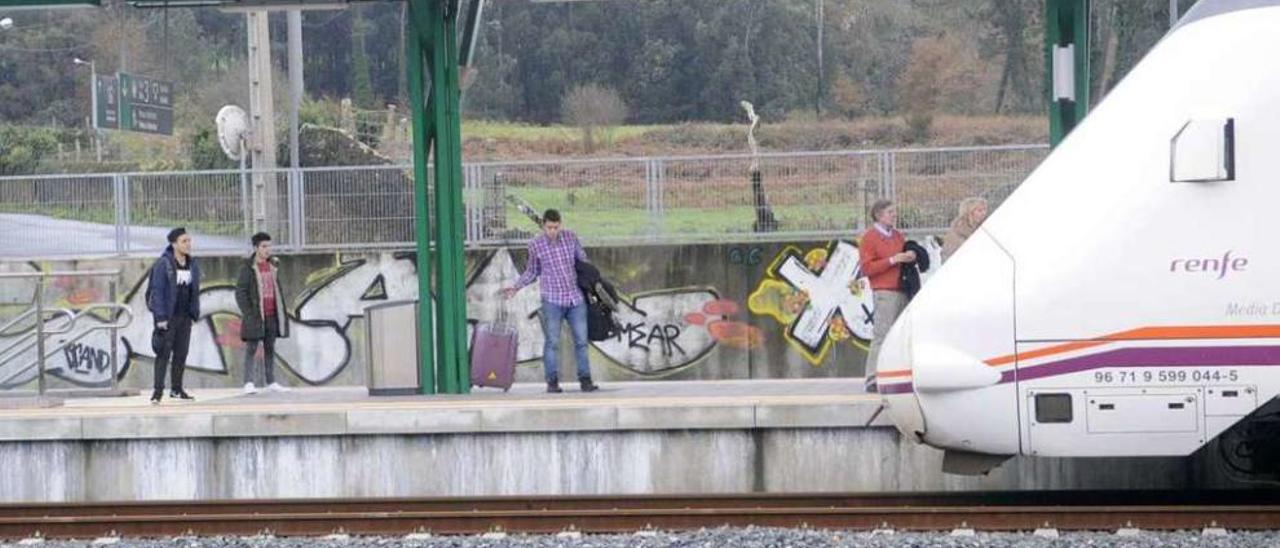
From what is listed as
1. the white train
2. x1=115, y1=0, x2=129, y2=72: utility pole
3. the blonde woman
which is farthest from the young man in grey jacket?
x1=115, y1=0, x2=129, y2=72: utility pole

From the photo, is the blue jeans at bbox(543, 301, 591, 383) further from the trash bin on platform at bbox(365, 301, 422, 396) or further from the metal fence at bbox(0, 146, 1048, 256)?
the metal fence at bbox(0, 146, 1048, 256)

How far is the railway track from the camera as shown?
11656mm

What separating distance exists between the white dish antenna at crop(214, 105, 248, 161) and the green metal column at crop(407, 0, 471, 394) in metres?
11.3

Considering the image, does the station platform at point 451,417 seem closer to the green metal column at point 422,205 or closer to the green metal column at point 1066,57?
the green metal column at point 422,205

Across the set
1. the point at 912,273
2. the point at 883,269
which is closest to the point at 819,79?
the point at 912,273

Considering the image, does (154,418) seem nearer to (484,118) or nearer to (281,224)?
(281,224)

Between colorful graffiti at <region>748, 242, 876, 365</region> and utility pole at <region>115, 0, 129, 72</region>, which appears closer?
colorful graffiti at <region>748, 242, 876, 365</region>

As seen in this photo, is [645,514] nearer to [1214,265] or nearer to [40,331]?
[1214,265]

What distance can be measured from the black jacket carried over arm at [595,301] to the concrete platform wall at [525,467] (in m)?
2.74

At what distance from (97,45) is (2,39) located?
7.38ft

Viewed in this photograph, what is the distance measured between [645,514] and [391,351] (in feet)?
18.5

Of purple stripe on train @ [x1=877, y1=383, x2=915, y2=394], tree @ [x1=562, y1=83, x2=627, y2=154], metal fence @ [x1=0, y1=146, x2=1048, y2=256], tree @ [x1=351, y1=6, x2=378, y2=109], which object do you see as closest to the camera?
purple stripe on train @ [x1=877, y1=383, x2=915, y2=394]

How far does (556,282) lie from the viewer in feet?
54.1

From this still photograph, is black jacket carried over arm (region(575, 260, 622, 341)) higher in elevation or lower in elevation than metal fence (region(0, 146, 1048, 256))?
lower
